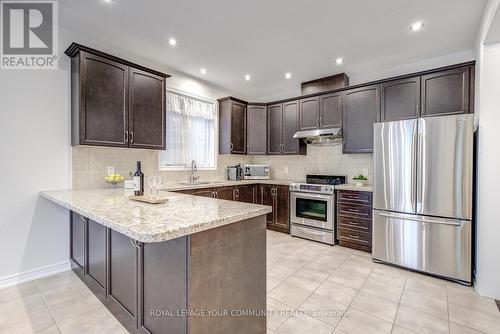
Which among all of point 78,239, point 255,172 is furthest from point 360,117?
point 78,239

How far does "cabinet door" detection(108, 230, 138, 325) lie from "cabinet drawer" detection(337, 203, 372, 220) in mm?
2960

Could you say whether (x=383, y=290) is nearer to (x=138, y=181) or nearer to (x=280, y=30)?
(x=138, y=181)

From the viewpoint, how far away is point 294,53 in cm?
332

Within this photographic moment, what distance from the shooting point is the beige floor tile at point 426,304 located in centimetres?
200

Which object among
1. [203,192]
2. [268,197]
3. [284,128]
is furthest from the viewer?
[284,128]

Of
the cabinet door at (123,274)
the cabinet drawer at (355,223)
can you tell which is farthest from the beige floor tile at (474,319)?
the cabinet door at (123,274)

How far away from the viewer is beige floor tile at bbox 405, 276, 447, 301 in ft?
7.49

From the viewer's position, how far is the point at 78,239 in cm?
252

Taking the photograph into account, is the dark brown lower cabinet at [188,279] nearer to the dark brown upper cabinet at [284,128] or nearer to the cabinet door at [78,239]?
the cabinet door at [78,239]

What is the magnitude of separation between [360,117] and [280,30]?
6.03ft

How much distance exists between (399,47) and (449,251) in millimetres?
2574

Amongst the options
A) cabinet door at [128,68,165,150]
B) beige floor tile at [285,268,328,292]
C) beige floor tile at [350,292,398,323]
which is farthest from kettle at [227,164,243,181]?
beige floor tile at [350,292,398,323]

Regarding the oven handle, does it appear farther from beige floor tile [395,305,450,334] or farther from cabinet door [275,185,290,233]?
beige floor tile [395,305,450,334]

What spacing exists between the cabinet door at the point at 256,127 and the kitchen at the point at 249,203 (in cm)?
93
